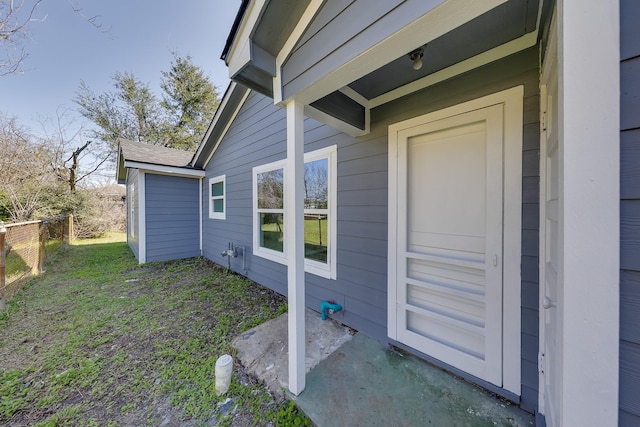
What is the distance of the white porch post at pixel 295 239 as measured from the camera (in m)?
1.73

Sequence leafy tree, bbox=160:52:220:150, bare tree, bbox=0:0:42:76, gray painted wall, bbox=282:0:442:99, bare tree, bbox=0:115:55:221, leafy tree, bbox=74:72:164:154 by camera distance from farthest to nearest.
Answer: leafy tree, bbox=160:52:220:150, leafy tree, bbox=74:72:164:154, bare tree, bbox=0:115:55:221, bare tree, bbox=0:0:42:76, gray painted wall, bbox=282:0:442:99

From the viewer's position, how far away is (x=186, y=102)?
13492 millimetres

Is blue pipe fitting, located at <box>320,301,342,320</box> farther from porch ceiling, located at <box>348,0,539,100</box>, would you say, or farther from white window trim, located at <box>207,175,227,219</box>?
white window trim, located at <box>207,175,227,219</box>

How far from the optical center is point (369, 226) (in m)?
2.50

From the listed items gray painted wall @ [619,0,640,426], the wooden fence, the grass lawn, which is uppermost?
gray painted wall @ [619,0,640,426]

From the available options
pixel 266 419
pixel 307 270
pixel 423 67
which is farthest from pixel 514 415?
pixel 423 67

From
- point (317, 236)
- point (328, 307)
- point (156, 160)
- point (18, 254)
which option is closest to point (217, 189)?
point (156, 160)

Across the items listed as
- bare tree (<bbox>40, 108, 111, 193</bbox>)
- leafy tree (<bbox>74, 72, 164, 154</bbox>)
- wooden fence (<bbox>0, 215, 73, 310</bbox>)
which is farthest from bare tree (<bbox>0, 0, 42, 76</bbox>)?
leafy tree (<bbox>74, 72, 164, 154</bbox>)

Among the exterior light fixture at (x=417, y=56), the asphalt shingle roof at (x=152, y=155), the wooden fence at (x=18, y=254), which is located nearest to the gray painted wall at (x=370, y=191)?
the exterior light fixture at (x=417, y=56)

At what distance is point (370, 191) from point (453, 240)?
92 centimetres

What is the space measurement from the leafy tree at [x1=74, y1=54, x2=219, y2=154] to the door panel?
1480 cm

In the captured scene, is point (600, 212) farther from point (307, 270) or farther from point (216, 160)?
point (216, 160)

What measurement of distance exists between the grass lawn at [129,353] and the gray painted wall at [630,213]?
1681 millimetres

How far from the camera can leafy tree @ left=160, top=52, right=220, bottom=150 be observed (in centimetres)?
1329
